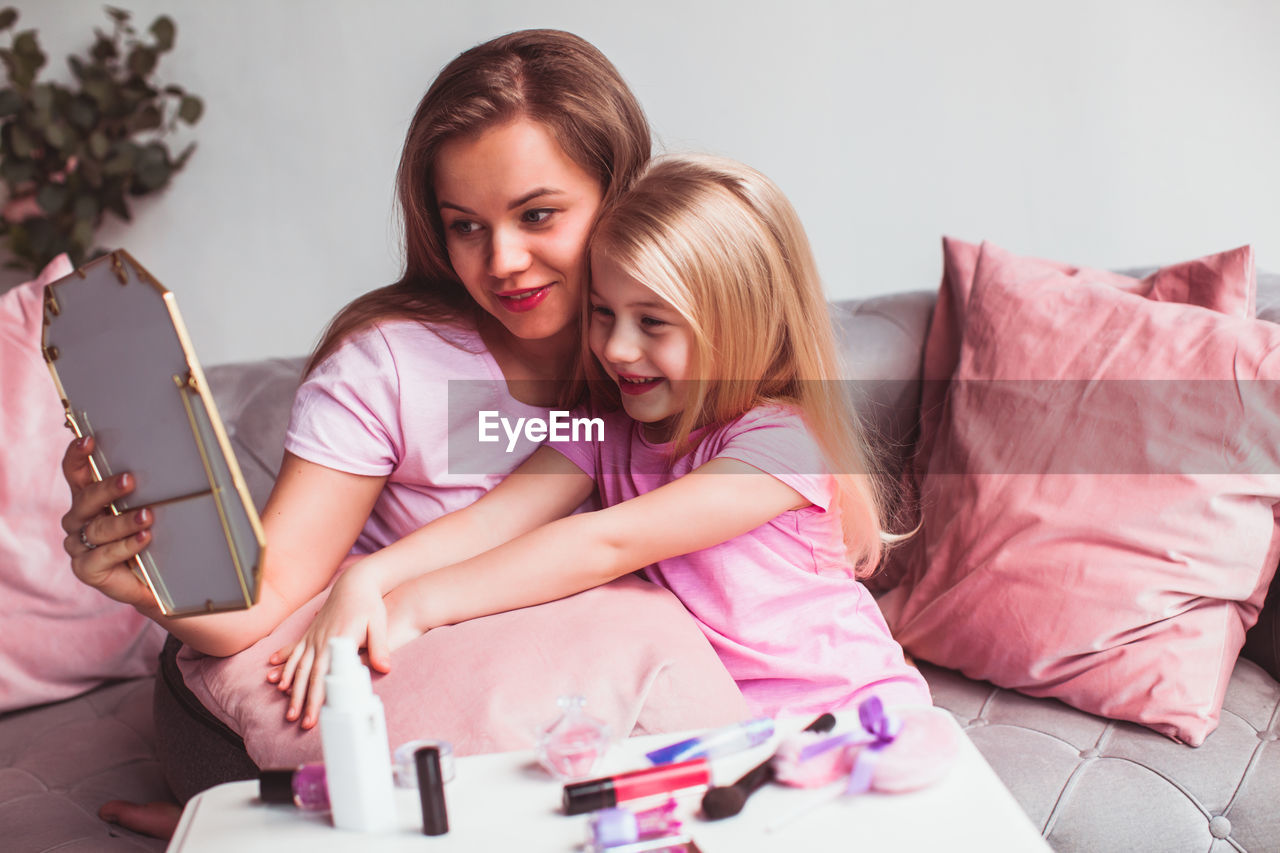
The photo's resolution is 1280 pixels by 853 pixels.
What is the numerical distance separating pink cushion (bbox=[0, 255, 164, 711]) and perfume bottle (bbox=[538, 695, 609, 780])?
38.6 inches

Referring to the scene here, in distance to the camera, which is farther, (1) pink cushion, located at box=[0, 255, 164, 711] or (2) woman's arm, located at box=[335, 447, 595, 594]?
(1) pink cushion, located at box=[0, 255, 164, 711]

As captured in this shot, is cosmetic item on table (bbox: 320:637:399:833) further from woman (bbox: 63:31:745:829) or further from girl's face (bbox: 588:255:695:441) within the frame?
girl's face (bbox: 588:255:695:441)

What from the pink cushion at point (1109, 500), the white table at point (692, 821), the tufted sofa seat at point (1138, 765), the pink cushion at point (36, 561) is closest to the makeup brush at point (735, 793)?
the white table at point (692, 821)

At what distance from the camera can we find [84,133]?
75.1 inches

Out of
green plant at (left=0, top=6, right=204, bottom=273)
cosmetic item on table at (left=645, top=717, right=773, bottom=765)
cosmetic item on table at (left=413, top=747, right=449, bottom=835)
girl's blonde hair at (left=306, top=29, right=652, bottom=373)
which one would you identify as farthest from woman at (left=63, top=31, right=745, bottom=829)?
green plant at (left=0, top=6, right=204, bottom=273)

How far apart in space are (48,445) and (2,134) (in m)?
Result: 0.85

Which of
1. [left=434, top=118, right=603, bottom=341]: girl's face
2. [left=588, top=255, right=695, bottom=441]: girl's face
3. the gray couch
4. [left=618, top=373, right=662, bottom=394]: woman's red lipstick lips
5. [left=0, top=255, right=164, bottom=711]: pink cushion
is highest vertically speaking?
[left=434, top=118, right=603, bottom=341]: girl's face

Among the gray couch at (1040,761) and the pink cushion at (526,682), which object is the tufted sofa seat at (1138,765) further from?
the pink cushion at (526,682)

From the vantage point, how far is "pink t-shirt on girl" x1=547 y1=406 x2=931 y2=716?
3.38ft

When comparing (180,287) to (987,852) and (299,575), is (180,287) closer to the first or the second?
(299,575)

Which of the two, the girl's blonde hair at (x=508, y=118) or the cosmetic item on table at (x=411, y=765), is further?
the girl's blonde hair at (x=508, y=118)

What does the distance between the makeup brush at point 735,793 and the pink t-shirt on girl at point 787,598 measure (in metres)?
0.38

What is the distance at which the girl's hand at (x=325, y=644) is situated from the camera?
0.85 meters

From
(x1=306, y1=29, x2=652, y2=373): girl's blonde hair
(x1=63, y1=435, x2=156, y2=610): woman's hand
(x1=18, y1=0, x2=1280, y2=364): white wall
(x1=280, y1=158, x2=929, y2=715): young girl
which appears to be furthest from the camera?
(x1=18, y1=0, x2=1280, y2=364): white wall
